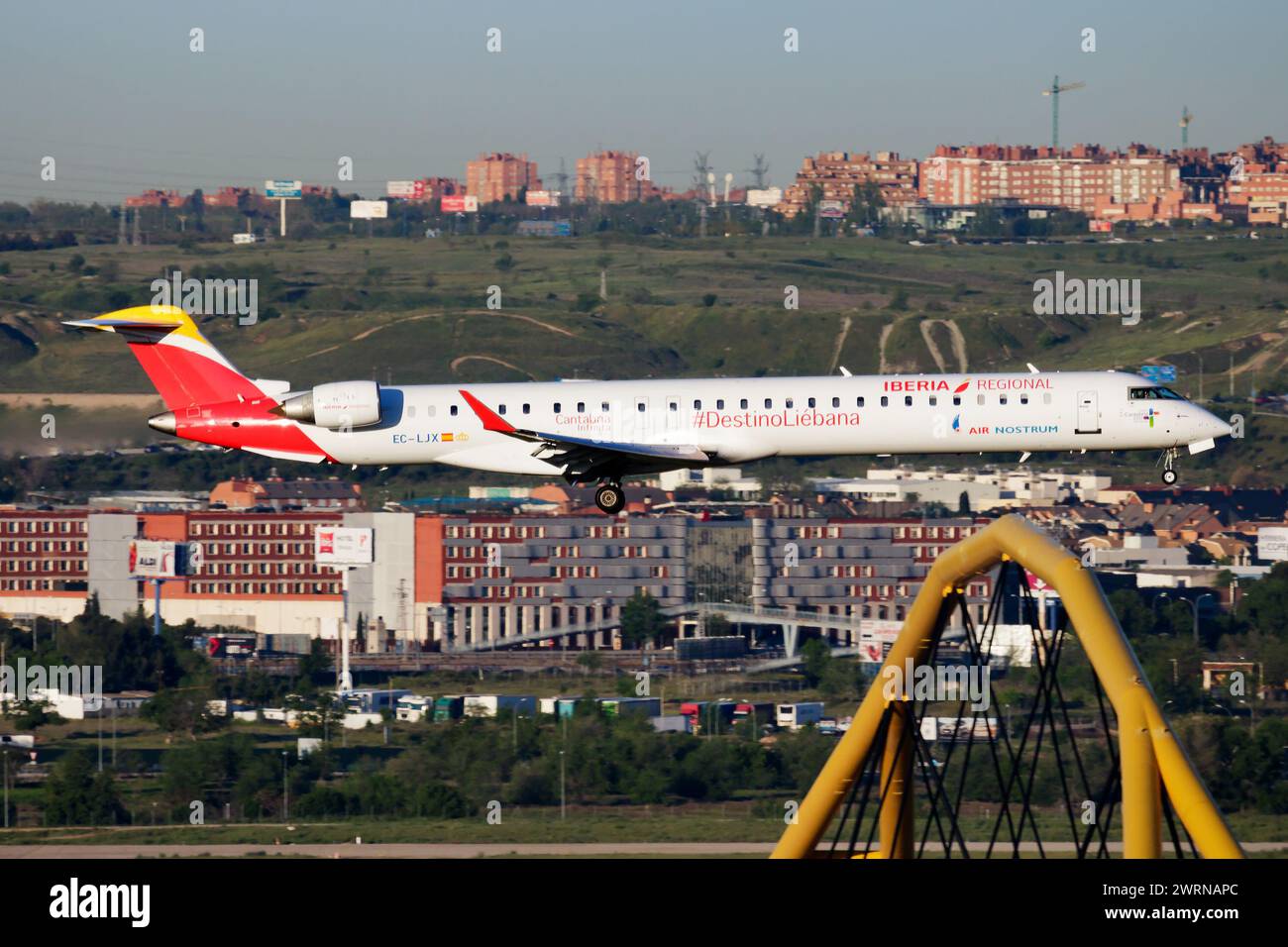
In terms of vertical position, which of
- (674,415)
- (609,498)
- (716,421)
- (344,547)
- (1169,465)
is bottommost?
(344,547)

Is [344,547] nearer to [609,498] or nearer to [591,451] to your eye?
[609,498]

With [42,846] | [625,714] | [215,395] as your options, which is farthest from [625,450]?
[625,714]

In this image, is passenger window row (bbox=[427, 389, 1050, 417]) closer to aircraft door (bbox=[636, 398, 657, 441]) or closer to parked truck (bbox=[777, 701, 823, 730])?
aircraft door (bbox=[636, 398, 657, 441])

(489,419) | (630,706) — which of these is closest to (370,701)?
(630,706)

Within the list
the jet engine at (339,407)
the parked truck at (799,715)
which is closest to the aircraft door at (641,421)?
the jet engine at (339,407)
